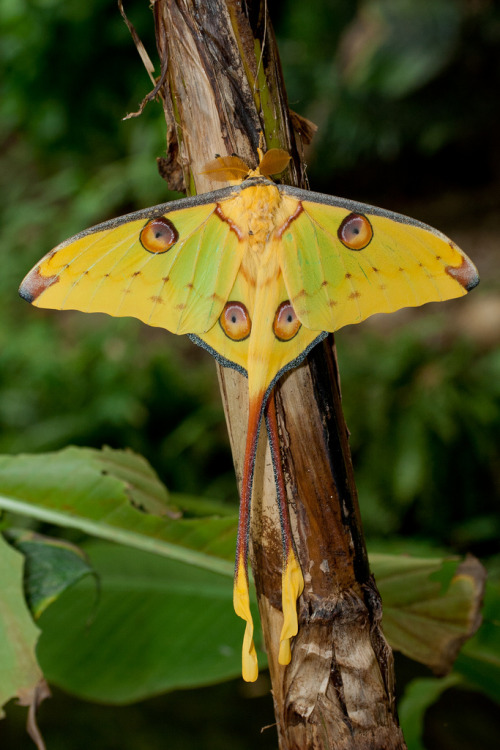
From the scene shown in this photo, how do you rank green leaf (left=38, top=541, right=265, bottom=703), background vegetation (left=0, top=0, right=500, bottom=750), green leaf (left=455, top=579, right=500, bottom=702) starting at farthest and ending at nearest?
background vegetation (left=0, top=0, right=500, bottom=750), green leaf (left=38, top=541, right=265, bottom=703), green leaf (left=455, top=579, right=500, bottom=702)

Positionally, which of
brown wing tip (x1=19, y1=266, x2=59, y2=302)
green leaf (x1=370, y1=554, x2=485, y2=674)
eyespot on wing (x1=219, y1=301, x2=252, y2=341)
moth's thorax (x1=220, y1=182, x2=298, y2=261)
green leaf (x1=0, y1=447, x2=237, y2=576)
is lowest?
green leaf (x1=370, y1=554, x2=485, y2=674)

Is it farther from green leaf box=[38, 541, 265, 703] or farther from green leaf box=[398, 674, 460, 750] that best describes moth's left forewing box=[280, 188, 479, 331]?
green leaf box=[398, 674, 460, 750]

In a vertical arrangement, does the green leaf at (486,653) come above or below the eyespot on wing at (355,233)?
below

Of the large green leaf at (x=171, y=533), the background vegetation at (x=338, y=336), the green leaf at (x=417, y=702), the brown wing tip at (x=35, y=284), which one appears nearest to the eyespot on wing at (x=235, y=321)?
the brown wing tip at (x=35, y=284)

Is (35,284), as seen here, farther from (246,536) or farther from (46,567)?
(46,567)

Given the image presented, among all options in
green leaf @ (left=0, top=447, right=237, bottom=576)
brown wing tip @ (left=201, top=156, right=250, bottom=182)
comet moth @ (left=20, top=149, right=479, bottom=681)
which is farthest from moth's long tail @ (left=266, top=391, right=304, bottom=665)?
green leaf @ (left=0, top=447, right=237, bottom=576)

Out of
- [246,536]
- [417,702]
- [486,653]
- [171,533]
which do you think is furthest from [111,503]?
[417,702]

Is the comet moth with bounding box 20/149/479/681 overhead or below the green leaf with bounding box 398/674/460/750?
overhead

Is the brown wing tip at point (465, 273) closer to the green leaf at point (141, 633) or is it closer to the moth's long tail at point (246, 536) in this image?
the moth's long tail at point (246, 536)
